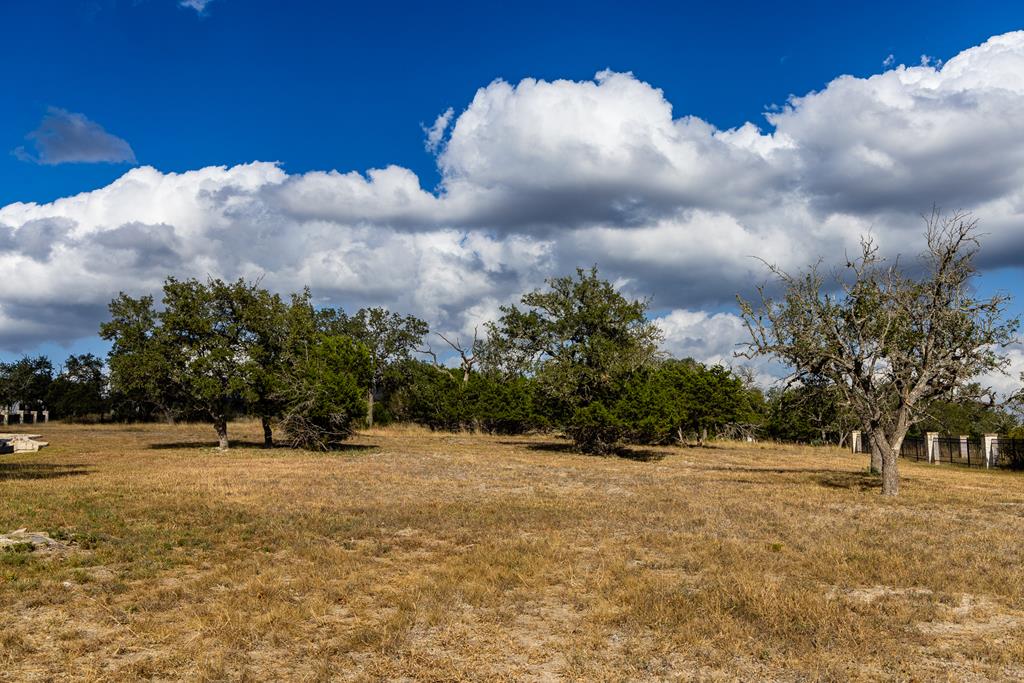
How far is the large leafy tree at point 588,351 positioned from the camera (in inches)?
1547

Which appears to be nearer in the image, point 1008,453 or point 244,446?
point 244,446

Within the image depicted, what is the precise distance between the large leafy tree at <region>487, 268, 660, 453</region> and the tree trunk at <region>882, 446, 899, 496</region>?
1658 centimetres

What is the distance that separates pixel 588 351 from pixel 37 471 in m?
26.6

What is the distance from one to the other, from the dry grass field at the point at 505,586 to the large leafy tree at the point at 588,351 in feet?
58.1

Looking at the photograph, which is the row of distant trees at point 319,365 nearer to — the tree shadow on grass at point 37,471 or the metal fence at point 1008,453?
the metal fence at point 1008,453

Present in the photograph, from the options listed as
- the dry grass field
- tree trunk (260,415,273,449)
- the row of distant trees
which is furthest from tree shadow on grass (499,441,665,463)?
the dry grass field

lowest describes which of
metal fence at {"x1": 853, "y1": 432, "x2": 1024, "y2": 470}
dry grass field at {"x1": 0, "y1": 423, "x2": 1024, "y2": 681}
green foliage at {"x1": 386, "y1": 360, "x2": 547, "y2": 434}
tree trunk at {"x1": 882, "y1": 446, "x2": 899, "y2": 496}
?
metal fence at {"x1": 853, "y1": 432, "x2": 1024, "y2": 470}

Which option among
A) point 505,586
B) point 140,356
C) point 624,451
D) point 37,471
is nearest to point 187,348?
point 140,356

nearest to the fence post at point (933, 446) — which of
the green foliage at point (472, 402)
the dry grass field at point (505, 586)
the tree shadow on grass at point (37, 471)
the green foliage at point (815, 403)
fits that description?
the green foliage at point (815, 403)

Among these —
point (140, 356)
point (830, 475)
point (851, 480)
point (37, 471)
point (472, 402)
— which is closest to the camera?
point (37, 471)

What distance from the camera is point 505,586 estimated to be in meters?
10.7

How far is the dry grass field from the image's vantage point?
7566mm

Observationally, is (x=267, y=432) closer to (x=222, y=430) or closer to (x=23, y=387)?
(x=222, y=430)

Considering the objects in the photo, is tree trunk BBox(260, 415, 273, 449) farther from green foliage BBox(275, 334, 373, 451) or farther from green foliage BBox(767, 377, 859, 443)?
green foliage BBox(767, 377, 859, 443)
